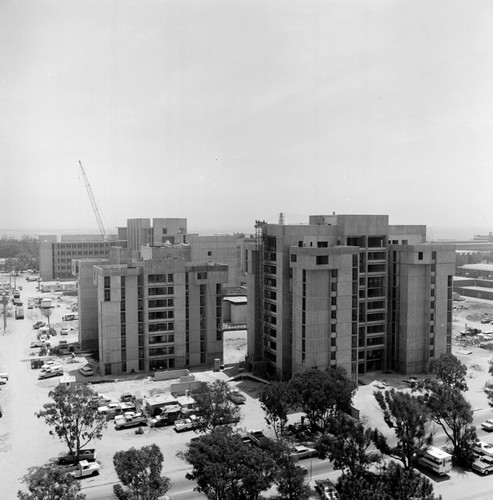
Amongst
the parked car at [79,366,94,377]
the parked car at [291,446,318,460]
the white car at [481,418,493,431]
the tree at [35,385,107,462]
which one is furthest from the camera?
the parked car at [79,366,94,377]

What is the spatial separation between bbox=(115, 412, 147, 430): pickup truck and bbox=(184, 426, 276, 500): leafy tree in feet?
52.2

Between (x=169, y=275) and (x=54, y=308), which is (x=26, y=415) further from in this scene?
(x=54, y=308)

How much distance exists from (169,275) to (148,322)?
534 cm

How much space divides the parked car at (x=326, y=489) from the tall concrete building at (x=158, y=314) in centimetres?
2787

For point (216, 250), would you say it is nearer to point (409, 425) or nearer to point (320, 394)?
point (320, 394)

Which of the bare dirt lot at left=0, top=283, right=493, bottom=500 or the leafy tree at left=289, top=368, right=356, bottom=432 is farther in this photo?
the leafy tree at left=289, top=368, right=356, bottom=432

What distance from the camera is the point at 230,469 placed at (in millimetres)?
24406

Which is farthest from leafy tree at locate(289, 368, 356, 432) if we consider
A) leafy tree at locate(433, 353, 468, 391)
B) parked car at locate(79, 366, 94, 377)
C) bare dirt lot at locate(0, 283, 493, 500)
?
parked car at locate(79, 366, 94, 377)

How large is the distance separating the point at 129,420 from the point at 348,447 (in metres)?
19.2

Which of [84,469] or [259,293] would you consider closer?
[84,469]

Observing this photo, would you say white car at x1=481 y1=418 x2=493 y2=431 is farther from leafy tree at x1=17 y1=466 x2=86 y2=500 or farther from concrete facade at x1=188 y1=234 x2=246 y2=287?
concrete facade at x1=188 y1=234 x2=246 y2=287

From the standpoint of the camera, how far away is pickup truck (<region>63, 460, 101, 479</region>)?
31453 mm

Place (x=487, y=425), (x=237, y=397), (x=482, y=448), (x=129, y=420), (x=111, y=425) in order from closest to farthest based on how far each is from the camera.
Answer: (x=482, y=448)
(x=487, y=425)
(x=111, y=425)
(x=129, y=420)
(x=237, y=397)

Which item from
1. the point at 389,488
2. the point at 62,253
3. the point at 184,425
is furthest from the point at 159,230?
the point at 389,488
